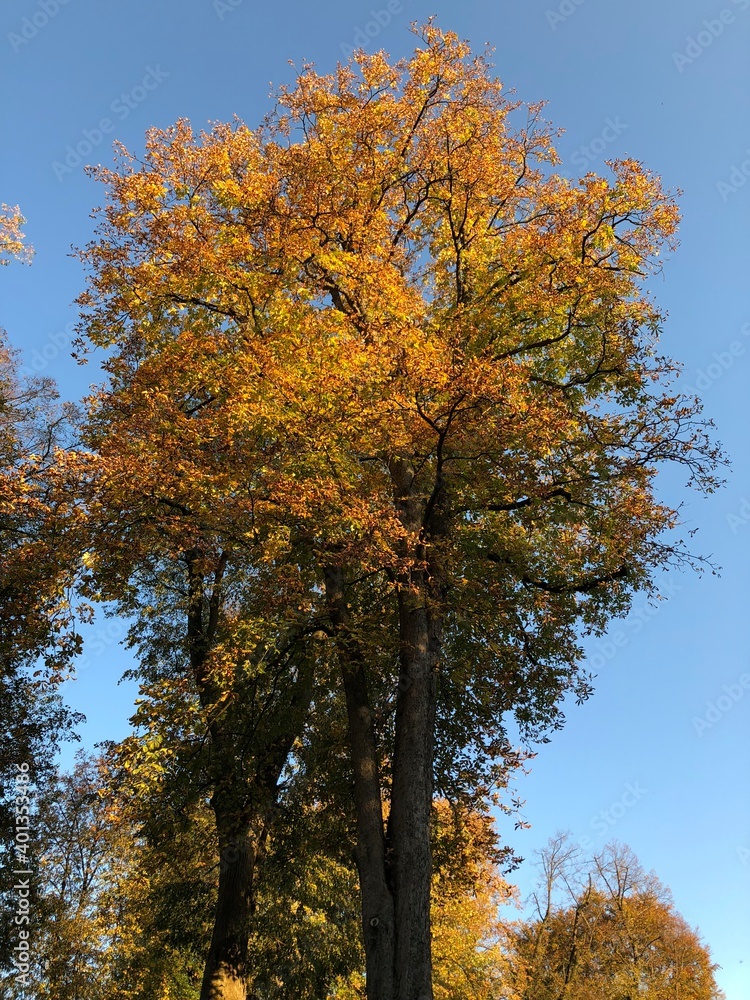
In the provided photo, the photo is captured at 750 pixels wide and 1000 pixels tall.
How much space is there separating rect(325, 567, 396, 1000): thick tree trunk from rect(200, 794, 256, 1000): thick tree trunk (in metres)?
2.42

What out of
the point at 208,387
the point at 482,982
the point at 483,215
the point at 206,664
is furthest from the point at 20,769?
the point at 482,982

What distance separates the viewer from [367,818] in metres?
8.42

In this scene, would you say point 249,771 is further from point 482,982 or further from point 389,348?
point 482,982

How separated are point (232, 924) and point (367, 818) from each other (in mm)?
4182

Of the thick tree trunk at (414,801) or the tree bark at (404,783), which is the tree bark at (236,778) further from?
the thick tree trunk at (414,801)

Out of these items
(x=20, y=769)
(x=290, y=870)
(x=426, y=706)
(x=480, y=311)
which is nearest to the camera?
(x=426, y=706)

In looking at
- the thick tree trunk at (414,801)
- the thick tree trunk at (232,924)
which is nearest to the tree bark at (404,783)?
the thick tree trunk at (414,801)

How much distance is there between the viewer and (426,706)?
9.02 meters

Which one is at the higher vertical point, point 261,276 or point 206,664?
point 261,276

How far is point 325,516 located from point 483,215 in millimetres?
6211

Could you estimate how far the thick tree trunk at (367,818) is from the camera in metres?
7.56

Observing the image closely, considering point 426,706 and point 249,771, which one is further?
point 249,771

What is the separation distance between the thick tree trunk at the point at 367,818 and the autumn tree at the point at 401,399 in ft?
0.12

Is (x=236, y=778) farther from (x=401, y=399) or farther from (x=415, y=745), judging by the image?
(x=401, y=399)
